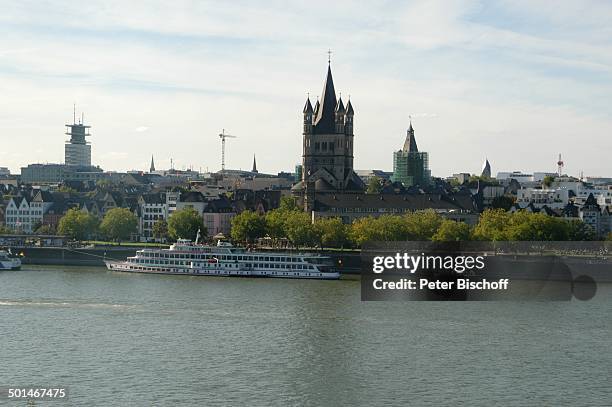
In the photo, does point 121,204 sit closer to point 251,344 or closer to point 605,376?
point 251,344

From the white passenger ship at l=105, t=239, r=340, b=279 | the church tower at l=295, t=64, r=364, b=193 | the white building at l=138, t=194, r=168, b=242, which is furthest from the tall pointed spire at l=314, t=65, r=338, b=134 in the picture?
the white passenger ship at l=105, t=239, r=340, b=279

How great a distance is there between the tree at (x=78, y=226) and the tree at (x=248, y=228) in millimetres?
13483

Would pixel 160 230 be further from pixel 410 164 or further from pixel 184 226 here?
pixel 410 164

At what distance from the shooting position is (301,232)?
291 ft

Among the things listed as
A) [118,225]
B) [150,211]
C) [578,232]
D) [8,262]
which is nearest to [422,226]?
[578,232]

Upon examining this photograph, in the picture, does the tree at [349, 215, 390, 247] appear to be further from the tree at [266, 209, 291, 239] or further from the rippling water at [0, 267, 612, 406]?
the rippling water at [0, 267, 612, 406]

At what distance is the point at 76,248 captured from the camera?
283 ft

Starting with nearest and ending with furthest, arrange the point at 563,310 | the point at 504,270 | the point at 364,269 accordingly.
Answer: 1. the point at 563,310
2. the point at 504,270
3. the point at 364,269

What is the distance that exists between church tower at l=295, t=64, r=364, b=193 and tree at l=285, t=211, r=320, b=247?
21.7 metres

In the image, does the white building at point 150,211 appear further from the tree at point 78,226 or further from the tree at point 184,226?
the tree at point 184,226

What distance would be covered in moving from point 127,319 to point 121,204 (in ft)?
227

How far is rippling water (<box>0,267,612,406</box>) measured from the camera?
113 feet

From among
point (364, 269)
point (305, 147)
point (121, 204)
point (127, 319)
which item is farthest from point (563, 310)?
point (121, 204)

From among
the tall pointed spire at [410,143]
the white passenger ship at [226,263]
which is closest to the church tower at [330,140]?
the white passenger ship at [226,263]
